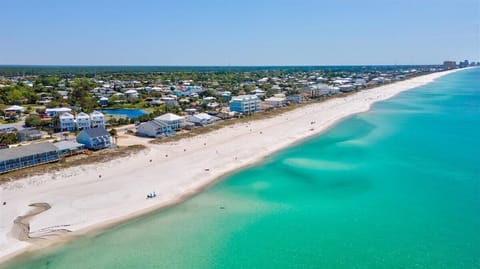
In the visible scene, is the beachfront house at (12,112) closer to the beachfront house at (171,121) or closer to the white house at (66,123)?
the white house at (66,123)

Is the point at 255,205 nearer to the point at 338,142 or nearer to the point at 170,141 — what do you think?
the point at 170,141

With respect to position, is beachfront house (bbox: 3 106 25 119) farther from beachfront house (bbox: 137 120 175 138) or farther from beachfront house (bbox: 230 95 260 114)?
beachfront house (bbox: 230 95 260 114)

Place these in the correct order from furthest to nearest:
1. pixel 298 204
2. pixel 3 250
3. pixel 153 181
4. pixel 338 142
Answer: pixel 338 142 < pixel 153 181 < pixel 298 204 < pixel 3 250

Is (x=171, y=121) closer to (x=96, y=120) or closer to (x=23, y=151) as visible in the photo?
(x=96, y=120)

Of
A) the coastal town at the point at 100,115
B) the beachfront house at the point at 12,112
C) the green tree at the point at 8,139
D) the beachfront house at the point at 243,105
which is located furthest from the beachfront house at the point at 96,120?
the beachfront house at the point at 243,105

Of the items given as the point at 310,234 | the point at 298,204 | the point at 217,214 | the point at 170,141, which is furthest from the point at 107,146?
the point at 310,234

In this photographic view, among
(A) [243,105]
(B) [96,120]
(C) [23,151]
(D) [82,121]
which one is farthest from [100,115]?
(A) [243,105]
